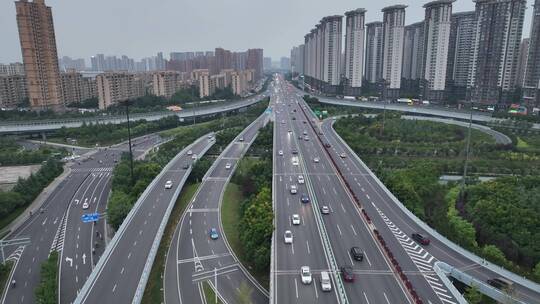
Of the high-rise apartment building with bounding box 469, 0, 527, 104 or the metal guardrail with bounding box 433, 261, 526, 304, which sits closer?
the metal guardrail with bounding box 433, 261, 526, 304

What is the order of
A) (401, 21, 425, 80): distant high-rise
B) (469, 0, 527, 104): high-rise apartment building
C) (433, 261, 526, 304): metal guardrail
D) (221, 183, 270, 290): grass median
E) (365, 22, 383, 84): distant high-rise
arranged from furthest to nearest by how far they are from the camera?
(365, 22, 383, 84): distant high-rise
(401, 21, 425, 80): distant high-rise
(469, 0, 527, 104): high-rise apartment building
(221, 183, 270, 290): grass median
(433, 261, 526, 304): metal guardrail

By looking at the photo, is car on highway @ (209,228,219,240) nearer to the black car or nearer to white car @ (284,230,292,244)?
white car @ (284,230,292,244)

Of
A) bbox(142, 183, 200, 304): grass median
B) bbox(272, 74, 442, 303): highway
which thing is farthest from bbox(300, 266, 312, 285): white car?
bbox(142, 183, 200, 304): grass median

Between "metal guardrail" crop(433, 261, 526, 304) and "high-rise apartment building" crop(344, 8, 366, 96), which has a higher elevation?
"high-rise apartment building" crop(344, 8, 366, 96)

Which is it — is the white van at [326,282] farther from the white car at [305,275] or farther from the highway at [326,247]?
the white car at [305,275]

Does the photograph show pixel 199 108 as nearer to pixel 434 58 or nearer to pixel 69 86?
pixel 69 86

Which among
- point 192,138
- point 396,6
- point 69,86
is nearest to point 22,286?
point 192,138

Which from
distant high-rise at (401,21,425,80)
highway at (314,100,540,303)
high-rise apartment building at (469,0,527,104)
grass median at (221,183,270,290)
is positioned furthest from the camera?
distant high-rise at (401,21,425,80)
